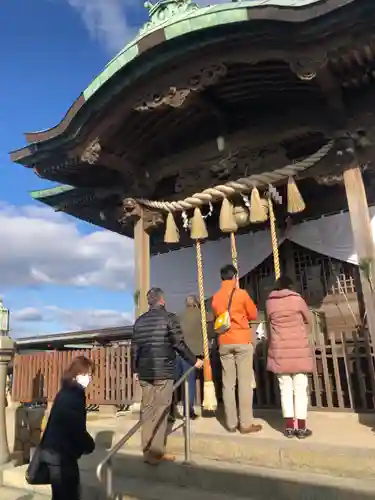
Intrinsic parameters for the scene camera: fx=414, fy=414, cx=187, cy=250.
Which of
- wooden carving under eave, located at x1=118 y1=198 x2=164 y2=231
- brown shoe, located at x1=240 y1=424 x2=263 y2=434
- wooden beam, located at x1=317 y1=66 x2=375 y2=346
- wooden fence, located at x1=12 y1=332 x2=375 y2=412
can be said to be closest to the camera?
brown shoe, located at x1=240 y1=424 x2=263 y2=434

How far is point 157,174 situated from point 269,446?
503cm

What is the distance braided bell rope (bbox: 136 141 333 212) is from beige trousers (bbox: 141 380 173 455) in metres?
3.31

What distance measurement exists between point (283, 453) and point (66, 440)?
205 cm

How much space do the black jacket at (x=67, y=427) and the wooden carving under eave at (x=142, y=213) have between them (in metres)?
4.54

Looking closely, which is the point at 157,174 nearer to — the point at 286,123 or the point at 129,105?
the point at 129,105

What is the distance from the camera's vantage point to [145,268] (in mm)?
7512

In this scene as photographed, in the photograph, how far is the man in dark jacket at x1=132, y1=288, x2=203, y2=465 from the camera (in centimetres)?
439

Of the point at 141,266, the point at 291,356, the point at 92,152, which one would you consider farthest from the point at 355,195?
the point at 92,152

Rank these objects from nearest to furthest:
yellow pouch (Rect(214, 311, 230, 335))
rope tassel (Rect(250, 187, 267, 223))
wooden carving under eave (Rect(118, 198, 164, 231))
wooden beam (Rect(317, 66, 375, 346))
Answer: yellow pouch (Rect(214, 311, 230, 335)) → wooden beam (Rect(317, 66, 375, 346)) → rope tassel (Rect(250, 187, 267, 223)) → wooden carving under eave (Rect(118, 198, 164, 231))

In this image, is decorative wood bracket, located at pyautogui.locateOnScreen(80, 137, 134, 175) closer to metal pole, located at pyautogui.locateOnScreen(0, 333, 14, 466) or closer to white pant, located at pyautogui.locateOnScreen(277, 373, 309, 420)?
metal pole, located at pyautogui.locateOnScreen(0, 333, 14, 466)

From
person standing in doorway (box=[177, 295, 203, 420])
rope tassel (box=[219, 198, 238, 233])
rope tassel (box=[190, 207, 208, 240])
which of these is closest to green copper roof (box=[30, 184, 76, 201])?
rope tassel (box=[190, 207, 208, 240])

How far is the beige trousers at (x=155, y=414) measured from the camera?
4383 millimetres

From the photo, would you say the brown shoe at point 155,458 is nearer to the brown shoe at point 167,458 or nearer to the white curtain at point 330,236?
the brown shoe at point 167,458

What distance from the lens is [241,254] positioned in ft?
27.9
